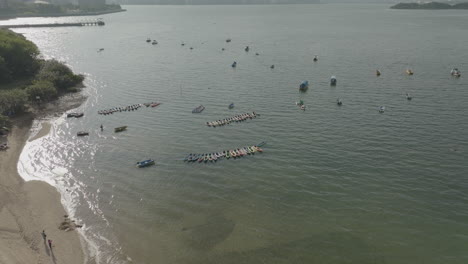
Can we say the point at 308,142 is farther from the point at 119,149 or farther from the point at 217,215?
the point at 119,149

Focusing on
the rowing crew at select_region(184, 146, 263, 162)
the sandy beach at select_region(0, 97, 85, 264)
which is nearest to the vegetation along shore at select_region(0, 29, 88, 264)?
the sandy beach at select_region(0, 97, 85, 264)

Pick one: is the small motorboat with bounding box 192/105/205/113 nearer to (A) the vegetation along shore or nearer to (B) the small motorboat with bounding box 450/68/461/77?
(A) the vegetation along shore

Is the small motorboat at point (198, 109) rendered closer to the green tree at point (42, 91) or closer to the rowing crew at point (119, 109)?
the rowing crew at point (119, 109)

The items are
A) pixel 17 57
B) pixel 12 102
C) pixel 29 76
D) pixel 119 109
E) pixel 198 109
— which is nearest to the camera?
pixel 12 102

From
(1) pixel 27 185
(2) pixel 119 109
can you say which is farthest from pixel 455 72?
(1) pixel 27 185

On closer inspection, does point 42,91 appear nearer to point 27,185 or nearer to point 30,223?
point 27,185

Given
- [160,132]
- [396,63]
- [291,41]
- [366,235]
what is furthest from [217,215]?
[291,41]
